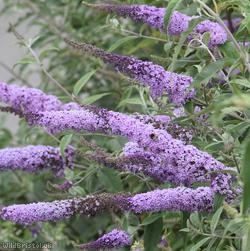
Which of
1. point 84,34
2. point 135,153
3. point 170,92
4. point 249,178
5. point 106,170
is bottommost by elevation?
point 84,34

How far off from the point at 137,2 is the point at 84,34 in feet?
6.65

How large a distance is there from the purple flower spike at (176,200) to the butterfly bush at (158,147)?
0.03 meters

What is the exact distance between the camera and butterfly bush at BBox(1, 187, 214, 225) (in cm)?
161

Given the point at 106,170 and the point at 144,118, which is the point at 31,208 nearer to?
the point at 144,118

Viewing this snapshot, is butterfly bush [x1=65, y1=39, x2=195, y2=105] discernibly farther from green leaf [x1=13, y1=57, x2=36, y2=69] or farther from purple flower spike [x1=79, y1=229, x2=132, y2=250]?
green leaf [x1=13, y1=57, x2=36, y2=69]

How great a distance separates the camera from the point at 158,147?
156 cm

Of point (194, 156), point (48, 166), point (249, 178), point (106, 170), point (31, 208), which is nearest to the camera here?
point (249, 178)

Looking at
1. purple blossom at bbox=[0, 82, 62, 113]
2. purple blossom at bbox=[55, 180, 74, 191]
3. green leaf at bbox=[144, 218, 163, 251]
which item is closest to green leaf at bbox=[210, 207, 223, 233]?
green leaf at bbox=[144, 218, 163, 251]

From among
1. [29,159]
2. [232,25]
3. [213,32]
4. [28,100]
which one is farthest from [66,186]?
[232,25]

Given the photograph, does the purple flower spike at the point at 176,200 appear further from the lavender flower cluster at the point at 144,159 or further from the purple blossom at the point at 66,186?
the purple blossom at the point at 66,186

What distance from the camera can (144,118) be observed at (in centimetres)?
170

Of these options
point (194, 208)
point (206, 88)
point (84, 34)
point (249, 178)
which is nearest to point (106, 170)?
point (206, 88)

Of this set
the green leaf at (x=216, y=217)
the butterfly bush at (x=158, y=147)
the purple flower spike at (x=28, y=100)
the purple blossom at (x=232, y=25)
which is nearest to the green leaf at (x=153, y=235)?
the butterfly bush at (x=158, y=147)

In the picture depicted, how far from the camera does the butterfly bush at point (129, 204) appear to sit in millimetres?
1612
